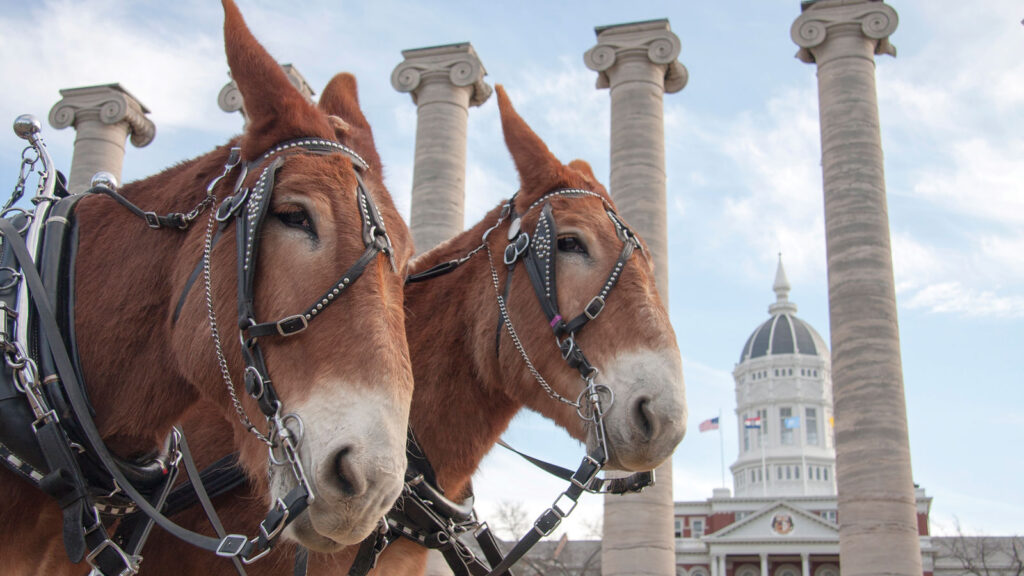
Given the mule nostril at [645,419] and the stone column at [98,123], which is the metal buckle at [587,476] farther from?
the stone column at [98,123]

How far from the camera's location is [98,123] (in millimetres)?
28297

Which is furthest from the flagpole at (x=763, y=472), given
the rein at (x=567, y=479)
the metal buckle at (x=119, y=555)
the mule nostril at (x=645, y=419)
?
the metal buckle at (x=119, y=555)

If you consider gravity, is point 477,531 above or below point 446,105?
below

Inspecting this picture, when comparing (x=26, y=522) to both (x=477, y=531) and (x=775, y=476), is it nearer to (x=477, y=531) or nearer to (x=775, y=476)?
(x=477, y=531)

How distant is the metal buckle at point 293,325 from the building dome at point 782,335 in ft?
416

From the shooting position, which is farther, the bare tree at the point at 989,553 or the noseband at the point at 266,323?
the bare tree at the point at 989,553

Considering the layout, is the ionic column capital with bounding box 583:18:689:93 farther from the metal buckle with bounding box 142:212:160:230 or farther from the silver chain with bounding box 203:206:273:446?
the silver chain with bounding box 203:206:273:446

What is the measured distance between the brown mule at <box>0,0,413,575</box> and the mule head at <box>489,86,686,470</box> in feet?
5.28

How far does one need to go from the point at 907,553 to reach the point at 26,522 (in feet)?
62.8

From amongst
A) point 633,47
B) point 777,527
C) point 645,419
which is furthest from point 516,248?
point 777,527

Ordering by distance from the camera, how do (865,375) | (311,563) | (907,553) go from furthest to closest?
(865,375), (907,553), (311,563)

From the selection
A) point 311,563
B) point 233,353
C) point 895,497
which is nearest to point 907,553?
point 895,497

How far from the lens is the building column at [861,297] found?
19750 millimetres

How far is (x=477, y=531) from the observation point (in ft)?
18.1
